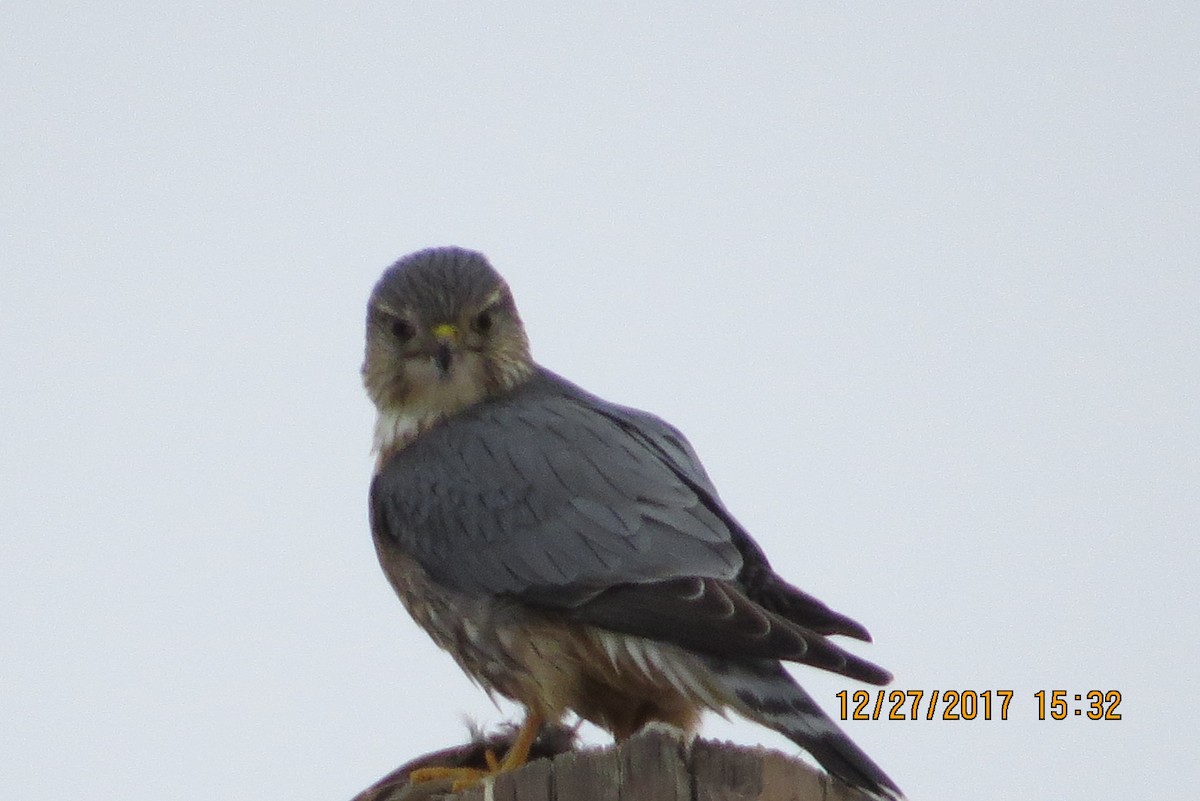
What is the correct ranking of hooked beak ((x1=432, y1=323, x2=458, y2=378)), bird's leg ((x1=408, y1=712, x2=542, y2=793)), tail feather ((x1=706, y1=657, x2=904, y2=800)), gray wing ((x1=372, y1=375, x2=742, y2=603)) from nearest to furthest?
tail feather ((x1=706, y1=657, x2=904, y2=800))
bird's leg ((x1=408, y1=712, x2=542, y2=793))
gray wing ((x1=372, y1=375, x2=742, y2=603))
hooked beak ((x1=432, y1=323, x2=458, y2=378))

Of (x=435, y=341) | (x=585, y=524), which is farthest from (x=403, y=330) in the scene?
(x=585, y=524)

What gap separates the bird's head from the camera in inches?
197

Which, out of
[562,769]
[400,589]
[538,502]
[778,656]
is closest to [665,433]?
[538,502]

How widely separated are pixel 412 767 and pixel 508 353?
65.9 inches

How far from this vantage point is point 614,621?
3994 mm

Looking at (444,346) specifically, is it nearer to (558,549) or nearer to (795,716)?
(558,549)

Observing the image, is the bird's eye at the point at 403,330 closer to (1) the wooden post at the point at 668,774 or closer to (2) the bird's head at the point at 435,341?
(2) the bird's head at the point at 435,341

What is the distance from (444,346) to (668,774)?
2.34 metres

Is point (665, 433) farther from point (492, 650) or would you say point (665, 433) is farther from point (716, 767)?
point (716, 767)

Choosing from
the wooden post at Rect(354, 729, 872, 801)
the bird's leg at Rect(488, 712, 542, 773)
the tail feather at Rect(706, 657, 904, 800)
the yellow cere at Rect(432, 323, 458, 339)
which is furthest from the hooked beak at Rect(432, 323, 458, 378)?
the wooden post at Rect(354, 729, 872, 801)

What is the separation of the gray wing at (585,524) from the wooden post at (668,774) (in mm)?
689

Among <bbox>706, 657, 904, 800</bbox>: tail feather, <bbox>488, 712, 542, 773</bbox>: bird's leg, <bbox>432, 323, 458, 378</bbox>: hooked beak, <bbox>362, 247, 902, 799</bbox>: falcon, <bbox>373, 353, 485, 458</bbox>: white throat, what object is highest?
<bbox>432, 323, 458, 378</bbox>: hooked beak

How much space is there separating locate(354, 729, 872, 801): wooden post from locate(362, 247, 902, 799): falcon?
1.26 ft

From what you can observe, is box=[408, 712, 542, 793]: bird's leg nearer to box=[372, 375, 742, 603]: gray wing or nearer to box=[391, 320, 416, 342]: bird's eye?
box=[372, 375, 742, 603]: gray wing
